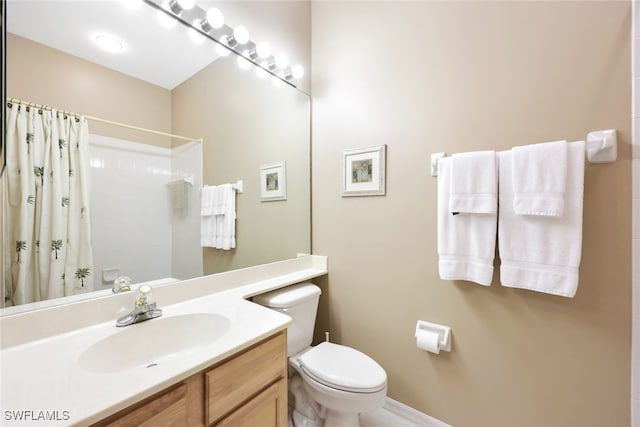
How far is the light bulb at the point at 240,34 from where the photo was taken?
1377 mm

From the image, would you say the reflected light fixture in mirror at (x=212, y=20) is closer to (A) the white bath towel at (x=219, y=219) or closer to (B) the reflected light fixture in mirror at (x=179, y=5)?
(B) the reflected light fixture in mirror at (x=179, y=5)

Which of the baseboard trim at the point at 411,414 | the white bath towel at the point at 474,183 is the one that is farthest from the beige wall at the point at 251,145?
the baseboard trim at the point at 411,414

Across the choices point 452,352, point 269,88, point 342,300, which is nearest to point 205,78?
point 269,88

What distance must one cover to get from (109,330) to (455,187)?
5.14 feet

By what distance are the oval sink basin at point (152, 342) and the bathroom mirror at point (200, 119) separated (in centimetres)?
24

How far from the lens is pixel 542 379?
1.15 meters

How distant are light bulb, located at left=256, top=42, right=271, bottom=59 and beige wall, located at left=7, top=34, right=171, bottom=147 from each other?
630 mm

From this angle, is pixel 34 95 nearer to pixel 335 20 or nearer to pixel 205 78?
pixel 205 78

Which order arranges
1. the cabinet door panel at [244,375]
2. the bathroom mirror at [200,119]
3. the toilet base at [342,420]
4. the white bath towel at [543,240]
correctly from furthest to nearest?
the toilet base at [342,420], the white bath towel at [543,240], the bathroom mirror at [200,119], the cabinet door panel at [244,375]

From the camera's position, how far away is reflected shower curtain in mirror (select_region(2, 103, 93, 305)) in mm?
854

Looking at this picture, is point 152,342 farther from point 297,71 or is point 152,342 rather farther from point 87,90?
point 297,71

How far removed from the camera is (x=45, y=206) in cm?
92

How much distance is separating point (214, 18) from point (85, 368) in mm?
1558

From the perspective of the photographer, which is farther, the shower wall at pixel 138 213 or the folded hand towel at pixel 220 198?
the folded hand towel at pixel 220 198
